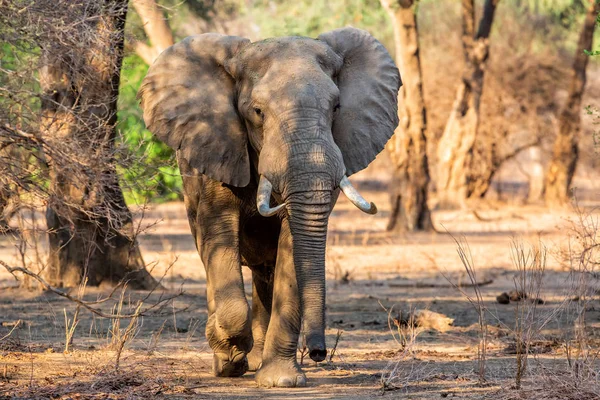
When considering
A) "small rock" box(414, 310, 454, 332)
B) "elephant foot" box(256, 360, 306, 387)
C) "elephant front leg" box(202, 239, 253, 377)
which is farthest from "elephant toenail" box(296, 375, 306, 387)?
"small rock" box(414, 310, 454, 332)

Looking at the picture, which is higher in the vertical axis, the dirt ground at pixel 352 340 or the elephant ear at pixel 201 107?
the elephant ear at pixel 201 107

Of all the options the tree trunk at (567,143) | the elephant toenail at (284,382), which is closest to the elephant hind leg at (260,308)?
the elephant toenail at (284,382)

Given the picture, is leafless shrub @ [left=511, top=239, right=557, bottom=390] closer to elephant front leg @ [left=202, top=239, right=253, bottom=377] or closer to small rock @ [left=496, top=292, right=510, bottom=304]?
elephant front leg @ [left=202, top=239, right=253, bottom=377]

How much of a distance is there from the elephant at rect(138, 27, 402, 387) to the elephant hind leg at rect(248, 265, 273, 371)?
47 mm

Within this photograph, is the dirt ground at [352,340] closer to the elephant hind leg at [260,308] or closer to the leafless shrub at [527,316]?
the leafless shrub at [527,316]

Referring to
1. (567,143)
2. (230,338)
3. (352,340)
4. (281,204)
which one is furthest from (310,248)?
(567,143)

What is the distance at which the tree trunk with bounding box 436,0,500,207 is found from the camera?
2491 cm

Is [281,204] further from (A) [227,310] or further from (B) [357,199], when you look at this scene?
(A) [227,310]

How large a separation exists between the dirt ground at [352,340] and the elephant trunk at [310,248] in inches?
21.1

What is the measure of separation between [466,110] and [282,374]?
1896cm

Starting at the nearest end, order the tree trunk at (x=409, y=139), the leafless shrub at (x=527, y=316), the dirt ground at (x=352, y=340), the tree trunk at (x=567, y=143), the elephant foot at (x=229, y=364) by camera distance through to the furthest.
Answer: the leafless shrub at (x=527, y=316)
the dirt ground at (x=352, y=340)
the elephant foot at (x=229, y=364)
the tree trunk at (x=409, y=139)
the tree trunk at (x=567, y=143)

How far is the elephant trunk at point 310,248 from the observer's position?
638cm

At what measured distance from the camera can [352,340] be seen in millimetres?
9539

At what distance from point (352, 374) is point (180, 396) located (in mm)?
1474
